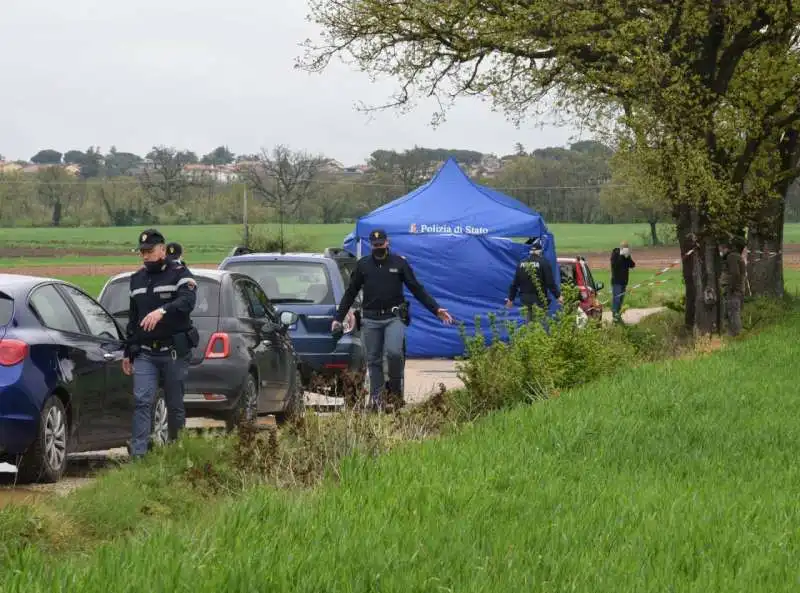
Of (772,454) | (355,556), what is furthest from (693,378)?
(355,556)

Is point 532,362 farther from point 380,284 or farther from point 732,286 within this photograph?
point 732,286

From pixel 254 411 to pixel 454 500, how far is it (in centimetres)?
680

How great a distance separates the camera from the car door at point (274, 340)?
14.6 meters

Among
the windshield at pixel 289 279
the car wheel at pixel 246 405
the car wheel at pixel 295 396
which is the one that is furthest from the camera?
the windshield at pixel 289 279

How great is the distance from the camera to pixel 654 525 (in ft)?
22.1

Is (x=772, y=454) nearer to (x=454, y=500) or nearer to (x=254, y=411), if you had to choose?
(x=454, y=500)

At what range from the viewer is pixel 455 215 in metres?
25.8

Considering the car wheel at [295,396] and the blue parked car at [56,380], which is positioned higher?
the blue parked car at [56,380]

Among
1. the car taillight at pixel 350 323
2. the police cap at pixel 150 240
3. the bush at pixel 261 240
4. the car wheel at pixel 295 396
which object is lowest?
the bush at pixel 261 240

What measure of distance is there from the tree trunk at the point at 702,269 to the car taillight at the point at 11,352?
1546 centimetres

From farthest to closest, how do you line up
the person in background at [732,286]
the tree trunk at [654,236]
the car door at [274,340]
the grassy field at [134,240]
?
the tree trunk at [654,236]
the grassy field at [134,240]
the person in background at [732,286]
the car door at [274,340]

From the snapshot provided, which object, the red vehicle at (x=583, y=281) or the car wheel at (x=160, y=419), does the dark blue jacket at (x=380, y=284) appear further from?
the red vehicle at (x=583, y=281)

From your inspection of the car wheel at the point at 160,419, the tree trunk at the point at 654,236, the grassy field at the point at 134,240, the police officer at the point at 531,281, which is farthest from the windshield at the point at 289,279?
the tree trunk at the point at 654,236

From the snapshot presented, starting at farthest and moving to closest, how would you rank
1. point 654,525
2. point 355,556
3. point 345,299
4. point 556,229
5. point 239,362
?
point 556,229
point 345,299
point 239,362
point 654,525
point 355,556
